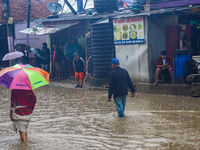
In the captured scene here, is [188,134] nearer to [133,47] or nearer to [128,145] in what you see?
[128,145]

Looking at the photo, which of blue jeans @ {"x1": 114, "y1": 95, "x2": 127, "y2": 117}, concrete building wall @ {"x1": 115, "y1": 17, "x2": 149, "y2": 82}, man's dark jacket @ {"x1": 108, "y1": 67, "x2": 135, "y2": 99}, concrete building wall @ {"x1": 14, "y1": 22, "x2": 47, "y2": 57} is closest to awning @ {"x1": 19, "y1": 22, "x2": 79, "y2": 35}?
concrete building wall @ {"x1": 14, "y1": 22, "x2": 47, "y2": 57}

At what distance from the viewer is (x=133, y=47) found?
499 inches

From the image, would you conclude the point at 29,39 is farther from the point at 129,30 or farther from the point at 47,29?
the point at 129,30

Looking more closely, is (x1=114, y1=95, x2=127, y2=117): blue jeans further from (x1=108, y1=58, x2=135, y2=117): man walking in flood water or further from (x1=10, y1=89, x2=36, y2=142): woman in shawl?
(x1=10, y1=89, x2=36, y2=142): woman in shawl

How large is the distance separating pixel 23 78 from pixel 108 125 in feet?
8.27

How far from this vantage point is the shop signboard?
40.6 feet

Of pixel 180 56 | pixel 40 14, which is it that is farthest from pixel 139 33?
pixel 40 14

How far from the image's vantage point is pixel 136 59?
12625 mm

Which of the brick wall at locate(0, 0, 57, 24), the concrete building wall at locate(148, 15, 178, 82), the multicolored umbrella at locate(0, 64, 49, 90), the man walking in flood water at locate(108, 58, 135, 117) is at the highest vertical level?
the brick wall at locate(0, 0, 57, 24)

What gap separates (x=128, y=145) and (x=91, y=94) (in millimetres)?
6889

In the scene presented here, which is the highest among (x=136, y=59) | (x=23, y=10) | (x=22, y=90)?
(x=23, y=10)

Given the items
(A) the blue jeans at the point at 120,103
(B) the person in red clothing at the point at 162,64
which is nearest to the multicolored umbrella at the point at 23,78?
(A) the blue jeans at the point at 120,103

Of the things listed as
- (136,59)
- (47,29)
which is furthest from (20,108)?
(47,29)

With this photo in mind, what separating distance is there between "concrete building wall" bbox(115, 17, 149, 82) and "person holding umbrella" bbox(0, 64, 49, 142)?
22.5 ft
